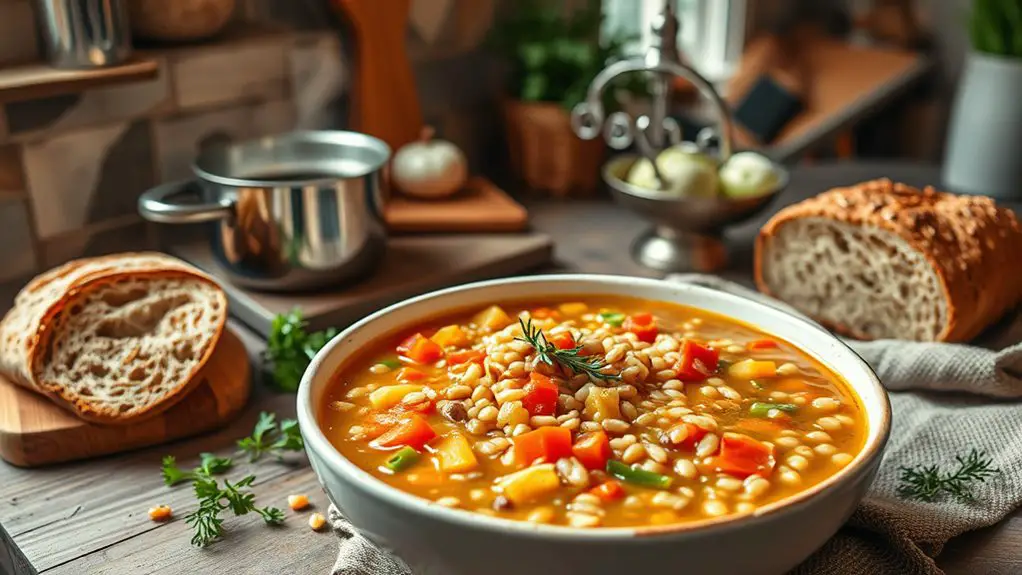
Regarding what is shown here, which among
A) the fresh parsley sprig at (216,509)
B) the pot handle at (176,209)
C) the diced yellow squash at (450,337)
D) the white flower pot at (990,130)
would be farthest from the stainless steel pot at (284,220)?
the white flower pot at (990,130)

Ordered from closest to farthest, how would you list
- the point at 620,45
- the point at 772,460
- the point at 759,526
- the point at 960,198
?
the point at 759,526
the point at 772,460
the point at 960,198
the point at 620,45

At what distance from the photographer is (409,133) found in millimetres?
2850

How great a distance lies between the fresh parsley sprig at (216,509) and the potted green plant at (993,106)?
2.27 m

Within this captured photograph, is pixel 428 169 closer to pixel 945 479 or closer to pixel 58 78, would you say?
pixel 58 78

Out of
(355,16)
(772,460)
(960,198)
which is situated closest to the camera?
(772,460)

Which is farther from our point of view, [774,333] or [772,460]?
[774,333]

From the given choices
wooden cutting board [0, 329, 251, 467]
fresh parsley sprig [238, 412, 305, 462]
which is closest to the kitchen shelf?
wooden cutting board [0, 329, 251, 467]

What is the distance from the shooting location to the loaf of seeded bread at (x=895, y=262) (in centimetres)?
205

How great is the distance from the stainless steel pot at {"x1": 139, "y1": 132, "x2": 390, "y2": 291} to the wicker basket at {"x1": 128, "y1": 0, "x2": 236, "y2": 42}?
0.95 ft

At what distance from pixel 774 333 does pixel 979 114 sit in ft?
5.18

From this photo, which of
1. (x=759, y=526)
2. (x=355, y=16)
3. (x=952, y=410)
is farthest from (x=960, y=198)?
(x=355, y=16)

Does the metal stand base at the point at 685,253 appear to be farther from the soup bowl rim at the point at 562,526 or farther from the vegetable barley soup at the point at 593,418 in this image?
the soup bowl rim at the point at 562,526

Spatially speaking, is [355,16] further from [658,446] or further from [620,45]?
[658,446]

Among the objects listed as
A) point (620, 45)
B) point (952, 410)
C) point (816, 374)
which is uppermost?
point (620, 45)
